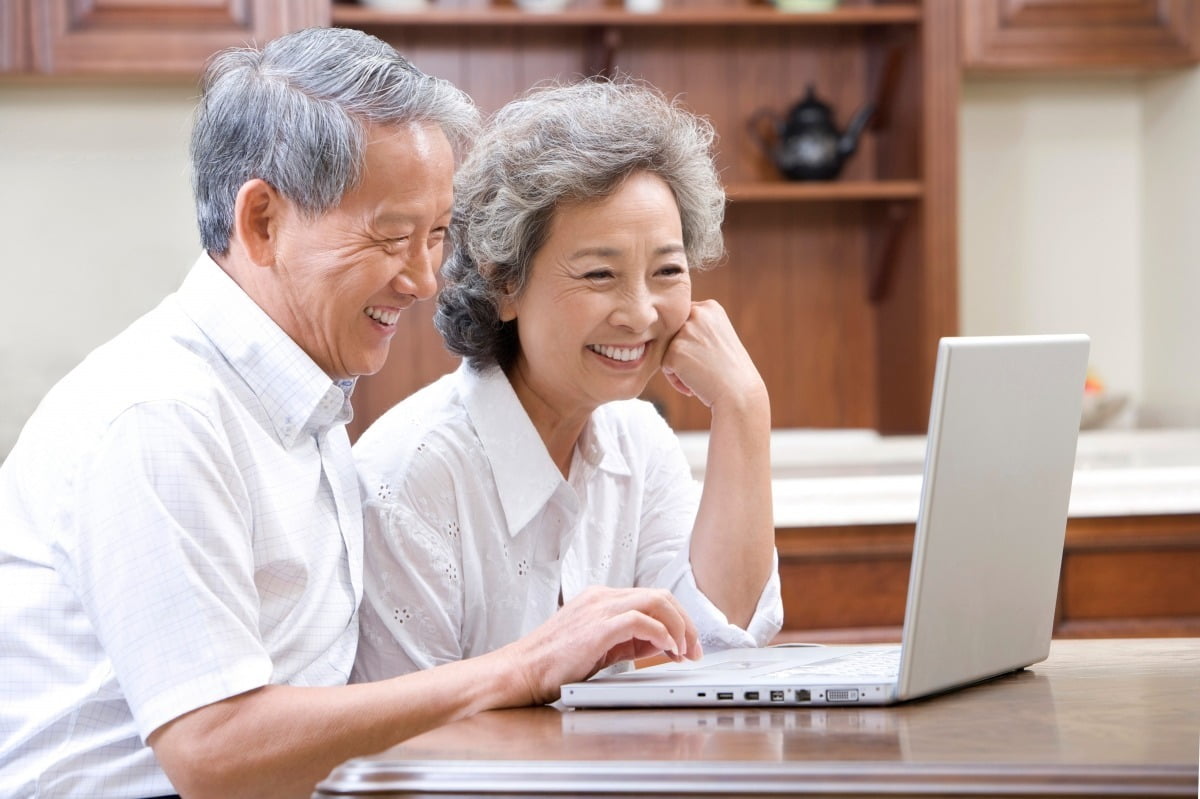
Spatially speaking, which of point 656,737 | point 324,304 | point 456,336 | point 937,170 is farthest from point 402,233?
point 937,170

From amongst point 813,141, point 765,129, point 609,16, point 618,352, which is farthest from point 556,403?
point 765,129

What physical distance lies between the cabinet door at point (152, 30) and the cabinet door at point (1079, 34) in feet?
5.06

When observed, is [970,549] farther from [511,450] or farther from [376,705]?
[511,450]

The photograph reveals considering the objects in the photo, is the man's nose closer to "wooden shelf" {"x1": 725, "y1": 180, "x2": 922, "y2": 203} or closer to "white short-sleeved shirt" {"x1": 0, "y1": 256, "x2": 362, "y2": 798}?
"white short-sleeved shirt" {"x1": 0, "y1": 256, "x2": 362, "y2": 798}

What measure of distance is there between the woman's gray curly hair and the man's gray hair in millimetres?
163

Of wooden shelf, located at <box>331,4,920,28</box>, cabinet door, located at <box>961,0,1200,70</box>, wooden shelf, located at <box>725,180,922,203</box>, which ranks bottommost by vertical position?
wooden shelf, located at <box>725,180,922,203</box>

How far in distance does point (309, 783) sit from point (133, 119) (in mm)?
2766

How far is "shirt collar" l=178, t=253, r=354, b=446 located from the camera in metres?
1.31

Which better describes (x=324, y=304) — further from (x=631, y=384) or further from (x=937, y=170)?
(x=937, y=170)

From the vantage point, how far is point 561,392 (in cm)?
162

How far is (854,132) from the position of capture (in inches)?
138

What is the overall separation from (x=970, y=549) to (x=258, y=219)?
0.73 meters

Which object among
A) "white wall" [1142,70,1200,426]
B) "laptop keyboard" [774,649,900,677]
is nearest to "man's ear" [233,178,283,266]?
"laptop keyboard" [774,649,900,677]

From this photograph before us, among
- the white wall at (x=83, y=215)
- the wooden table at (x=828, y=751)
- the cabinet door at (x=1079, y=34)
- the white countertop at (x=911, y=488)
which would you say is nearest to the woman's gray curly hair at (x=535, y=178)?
the wooden table at (x=828, y=751)
